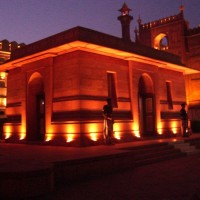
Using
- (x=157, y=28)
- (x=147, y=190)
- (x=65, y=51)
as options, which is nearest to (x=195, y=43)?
(x=157, y=28)

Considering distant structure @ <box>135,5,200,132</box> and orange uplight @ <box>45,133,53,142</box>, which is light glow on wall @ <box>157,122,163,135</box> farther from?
distant structure @ <box>135,5,200,132</box>

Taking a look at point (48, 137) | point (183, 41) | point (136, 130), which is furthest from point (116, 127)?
point (183, 41)

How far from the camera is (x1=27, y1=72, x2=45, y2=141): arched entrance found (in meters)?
16.4

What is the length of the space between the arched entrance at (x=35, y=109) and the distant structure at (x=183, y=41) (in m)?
18.3

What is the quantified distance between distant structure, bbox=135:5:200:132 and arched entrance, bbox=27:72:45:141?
1830cm

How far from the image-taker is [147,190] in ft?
21.7

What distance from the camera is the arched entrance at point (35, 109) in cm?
1639

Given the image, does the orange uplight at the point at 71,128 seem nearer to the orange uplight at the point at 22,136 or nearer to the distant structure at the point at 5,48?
the orange uplight at the point at 22,136

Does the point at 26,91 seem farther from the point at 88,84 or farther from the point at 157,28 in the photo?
the point at 157,28

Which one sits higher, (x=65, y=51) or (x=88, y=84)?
(x=65, y=51)

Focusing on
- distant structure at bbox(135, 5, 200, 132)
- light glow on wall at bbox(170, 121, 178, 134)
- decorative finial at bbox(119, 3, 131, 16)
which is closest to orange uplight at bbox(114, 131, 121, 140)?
light glow on wall at bbox(170, 121, 178, 134)

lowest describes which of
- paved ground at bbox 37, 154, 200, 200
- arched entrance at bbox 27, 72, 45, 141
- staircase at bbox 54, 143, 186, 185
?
paved ground at bbox 37, 154, 200, 200

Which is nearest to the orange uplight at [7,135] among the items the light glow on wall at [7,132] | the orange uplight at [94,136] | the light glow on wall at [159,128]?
the light glow on wall at [7,132]

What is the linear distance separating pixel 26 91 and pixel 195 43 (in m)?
21.2
